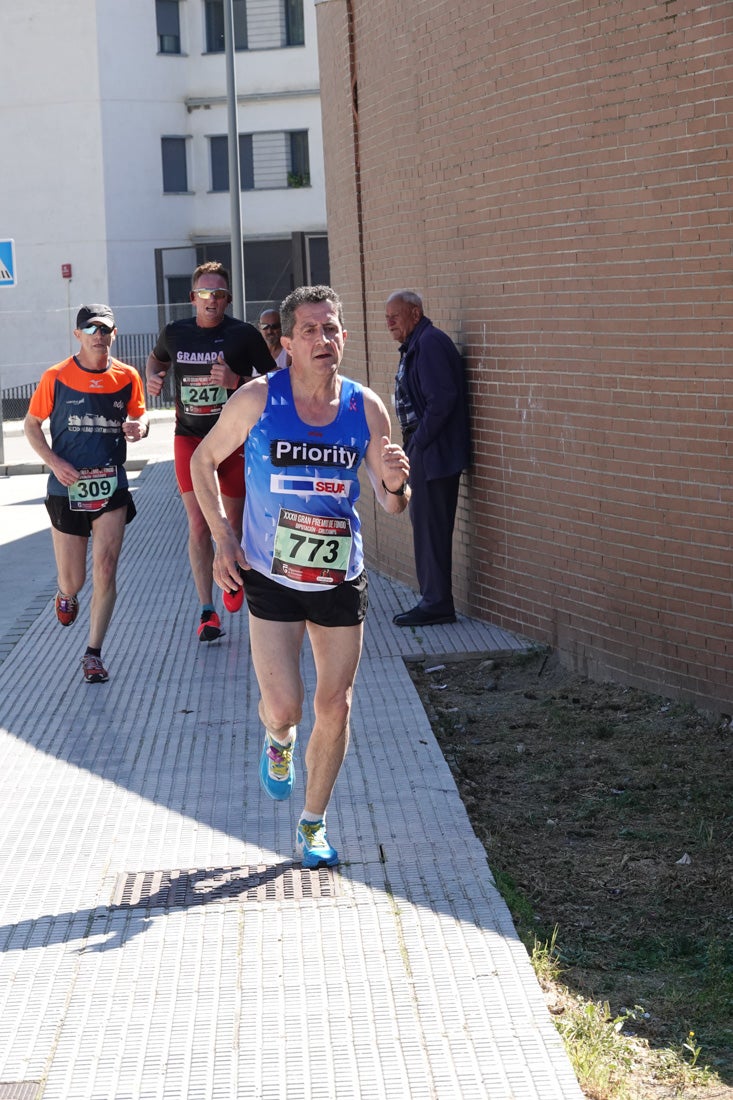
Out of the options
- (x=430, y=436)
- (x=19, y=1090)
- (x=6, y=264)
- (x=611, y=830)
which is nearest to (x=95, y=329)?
(x=430, y=436)

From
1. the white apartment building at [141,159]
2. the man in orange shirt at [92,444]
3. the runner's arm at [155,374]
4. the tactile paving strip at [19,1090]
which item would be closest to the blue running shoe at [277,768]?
the tactile paving strip at [19,1090]

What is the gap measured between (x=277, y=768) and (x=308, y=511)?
1.02 meters

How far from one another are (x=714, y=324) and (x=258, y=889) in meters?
3.38

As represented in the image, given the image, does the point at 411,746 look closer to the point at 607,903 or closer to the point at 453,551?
the point at 607,903

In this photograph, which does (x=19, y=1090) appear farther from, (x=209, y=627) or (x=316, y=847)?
(x=209, y=627)

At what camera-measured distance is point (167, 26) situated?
142ft

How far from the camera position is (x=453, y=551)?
10227 mm

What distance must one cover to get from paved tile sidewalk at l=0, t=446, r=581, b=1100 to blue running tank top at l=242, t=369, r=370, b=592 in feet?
3.56

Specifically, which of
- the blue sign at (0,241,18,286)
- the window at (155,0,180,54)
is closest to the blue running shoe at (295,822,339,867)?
the blue sign at (0,241,18,286)

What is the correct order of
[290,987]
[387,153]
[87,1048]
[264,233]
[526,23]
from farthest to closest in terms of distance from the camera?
[264,233]
[387,153]
[526,23]
[290,987]
[87,1048]

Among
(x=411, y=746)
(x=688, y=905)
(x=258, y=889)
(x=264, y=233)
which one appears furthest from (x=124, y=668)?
(x=264, y=233)

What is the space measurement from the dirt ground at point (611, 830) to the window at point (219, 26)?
38.6 meters

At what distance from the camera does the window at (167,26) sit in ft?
141

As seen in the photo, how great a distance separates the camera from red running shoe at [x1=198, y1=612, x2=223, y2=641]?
935 cm
